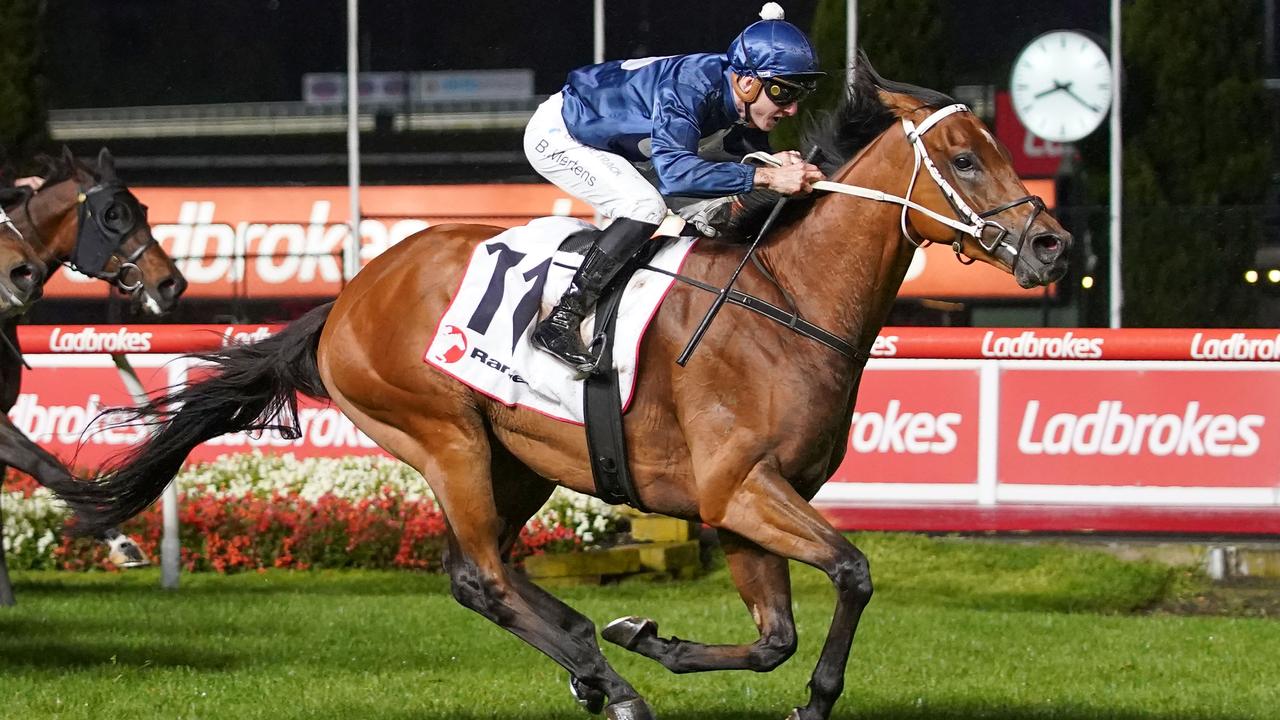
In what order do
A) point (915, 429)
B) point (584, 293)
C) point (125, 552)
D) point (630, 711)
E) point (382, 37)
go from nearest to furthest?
point (630, 711) → point (584, 293) → point (125, 552) → point (915, 429) → point (382, 37)

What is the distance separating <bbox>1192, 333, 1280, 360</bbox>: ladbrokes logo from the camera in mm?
7406

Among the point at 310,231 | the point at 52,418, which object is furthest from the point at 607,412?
the point at 310,231

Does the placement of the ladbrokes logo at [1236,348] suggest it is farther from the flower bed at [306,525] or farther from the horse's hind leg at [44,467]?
the horse's hind leg at [44,467]

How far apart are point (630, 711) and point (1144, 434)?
13.5 feet

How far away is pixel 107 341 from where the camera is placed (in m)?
8.31

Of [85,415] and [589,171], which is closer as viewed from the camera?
[589,171]

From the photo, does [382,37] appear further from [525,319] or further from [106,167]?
[525,319]

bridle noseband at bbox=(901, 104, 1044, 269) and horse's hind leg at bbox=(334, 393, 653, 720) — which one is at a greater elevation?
bridle noseband at bbox=(901, 104, 1044, 269)

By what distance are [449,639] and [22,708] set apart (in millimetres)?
1758

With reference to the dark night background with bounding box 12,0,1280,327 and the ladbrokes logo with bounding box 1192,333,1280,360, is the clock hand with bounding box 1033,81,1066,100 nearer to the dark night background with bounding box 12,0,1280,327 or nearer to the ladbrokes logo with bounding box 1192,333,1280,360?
the dark night background with bounding box 12,0,1280,327

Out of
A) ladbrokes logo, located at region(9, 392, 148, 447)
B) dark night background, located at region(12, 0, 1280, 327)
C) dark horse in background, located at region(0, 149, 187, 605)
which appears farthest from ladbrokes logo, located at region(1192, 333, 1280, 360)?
ladbrokes logo, located at region(9, 392, 148, 447)

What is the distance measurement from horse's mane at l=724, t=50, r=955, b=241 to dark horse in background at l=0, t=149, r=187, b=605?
3.22 m

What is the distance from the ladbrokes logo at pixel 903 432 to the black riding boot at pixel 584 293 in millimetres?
3594

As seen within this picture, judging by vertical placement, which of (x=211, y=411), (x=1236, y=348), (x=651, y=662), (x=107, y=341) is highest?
(x=211, y=411)
